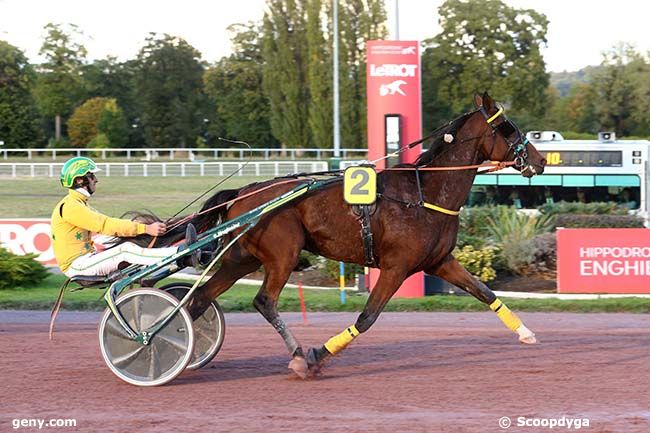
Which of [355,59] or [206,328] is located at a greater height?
[355,59]

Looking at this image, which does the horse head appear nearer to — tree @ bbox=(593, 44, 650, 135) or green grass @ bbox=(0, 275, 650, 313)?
green grass @ bbox=(0, 275, 650, 313)

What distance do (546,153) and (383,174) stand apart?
43.3 ft

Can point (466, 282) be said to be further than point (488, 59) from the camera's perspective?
No

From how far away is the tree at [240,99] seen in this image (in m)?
51.9

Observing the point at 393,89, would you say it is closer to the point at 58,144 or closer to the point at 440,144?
the point at 440,144

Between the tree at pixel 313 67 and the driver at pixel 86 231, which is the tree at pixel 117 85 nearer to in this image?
the tree at pixel 313 67

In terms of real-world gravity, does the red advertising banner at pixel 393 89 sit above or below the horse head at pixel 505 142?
above

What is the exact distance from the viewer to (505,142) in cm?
763

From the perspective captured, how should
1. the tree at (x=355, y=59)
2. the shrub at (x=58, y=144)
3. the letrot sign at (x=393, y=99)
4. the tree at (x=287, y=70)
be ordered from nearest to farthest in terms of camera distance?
the letrot sign at (x=393, y=99) < the tree at (x=355, y=59) < the shrub at (x=58, y=144) < the tree at (x=287, y=70)

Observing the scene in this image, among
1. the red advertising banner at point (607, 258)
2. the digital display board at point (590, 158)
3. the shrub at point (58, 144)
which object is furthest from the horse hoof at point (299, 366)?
the shrub at point (58, 144)

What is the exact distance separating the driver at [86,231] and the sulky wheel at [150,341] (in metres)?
0.30

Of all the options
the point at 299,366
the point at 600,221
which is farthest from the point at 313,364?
the point at 600,221

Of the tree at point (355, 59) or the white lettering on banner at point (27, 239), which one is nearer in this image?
the white lettering on banner at point (27, 239)

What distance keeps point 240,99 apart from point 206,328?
46757mm
